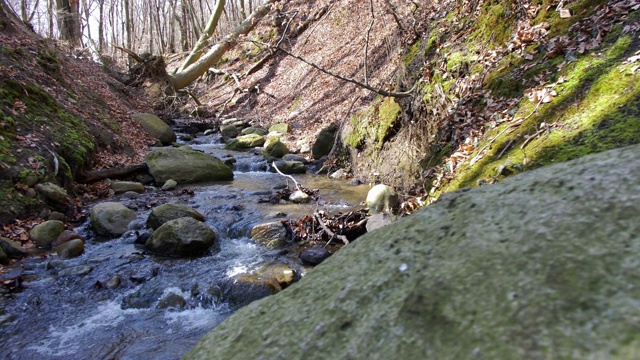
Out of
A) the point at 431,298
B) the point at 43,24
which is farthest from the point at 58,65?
the point at 43,24

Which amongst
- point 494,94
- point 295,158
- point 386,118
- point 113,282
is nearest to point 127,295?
point 113,282

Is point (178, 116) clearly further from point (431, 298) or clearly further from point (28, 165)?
point (431, 298)

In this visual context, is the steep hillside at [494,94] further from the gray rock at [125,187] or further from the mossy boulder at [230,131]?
the mossy boulder at [230,131]

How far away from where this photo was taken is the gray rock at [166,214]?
6758 millimetres

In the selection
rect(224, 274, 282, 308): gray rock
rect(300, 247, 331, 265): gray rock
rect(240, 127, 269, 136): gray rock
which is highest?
rect(240, 127, 269, 136): gray rock

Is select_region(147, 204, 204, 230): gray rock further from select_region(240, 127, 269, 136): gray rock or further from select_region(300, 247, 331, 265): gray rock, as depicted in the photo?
select_region(240, 127, 269, 136): gray rock

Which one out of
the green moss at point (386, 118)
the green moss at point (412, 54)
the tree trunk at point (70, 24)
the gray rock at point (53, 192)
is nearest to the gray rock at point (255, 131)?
the green moss at point (386, 118)

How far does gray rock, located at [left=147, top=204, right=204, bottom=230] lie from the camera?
6758 millimetres

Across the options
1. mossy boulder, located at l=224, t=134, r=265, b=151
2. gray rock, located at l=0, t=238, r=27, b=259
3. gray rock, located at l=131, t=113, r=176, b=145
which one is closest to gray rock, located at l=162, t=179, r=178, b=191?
gray rock, located at l=0, t=238, r=27, b=259

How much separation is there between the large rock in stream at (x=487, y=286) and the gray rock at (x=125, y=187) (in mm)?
7686

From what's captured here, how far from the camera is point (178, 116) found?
20016 millimetres

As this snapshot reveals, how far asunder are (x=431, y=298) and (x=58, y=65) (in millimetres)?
12817

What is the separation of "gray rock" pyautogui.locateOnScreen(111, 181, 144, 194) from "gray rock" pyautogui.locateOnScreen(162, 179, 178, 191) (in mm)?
498

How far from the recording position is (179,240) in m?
6.06
